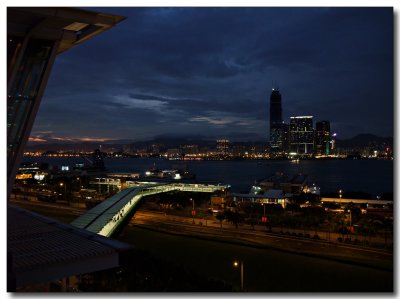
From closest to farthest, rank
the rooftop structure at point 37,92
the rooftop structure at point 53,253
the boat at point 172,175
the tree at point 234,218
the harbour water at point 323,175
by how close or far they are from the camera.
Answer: the rooftop structure at point 37,92 < the rooftop structure at point 53,253 < the tree at point 234,218 < the harbour water at point 323,175 < the boat at point 172,175

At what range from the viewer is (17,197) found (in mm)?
18391

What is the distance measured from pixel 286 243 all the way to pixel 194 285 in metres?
4.52

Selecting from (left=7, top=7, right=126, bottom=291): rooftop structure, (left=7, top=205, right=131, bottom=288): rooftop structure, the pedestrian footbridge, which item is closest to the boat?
the pedestrian footbridge

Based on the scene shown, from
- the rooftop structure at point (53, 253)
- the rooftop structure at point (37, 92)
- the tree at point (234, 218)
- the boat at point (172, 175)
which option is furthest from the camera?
the boat at point (172, 175)

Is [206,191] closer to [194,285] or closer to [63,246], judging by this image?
[194,285]

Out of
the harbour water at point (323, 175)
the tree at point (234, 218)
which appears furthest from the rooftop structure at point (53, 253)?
the harbour water at point (323, 175)

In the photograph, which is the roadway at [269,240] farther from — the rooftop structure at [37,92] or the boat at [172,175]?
the boat at [172,175]

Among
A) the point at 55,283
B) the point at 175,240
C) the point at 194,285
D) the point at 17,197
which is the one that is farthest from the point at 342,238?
the point at 17,197

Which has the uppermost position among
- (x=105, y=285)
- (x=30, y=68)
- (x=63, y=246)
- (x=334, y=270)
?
(x=30, y=68)

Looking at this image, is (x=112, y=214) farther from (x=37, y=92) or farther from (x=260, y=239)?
(x=37, y=92)

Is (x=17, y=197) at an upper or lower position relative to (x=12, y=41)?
lower

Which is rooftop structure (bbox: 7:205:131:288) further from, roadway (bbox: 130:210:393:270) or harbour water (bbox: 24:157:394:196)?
harbour water (bbox: 24:157:394:196)

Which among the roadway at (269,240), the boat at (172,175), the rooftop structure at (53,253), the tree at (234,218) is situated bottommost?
the roadway at (269,240)

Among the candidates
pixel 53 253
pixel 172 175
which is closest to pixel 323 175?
pixel 172 175
